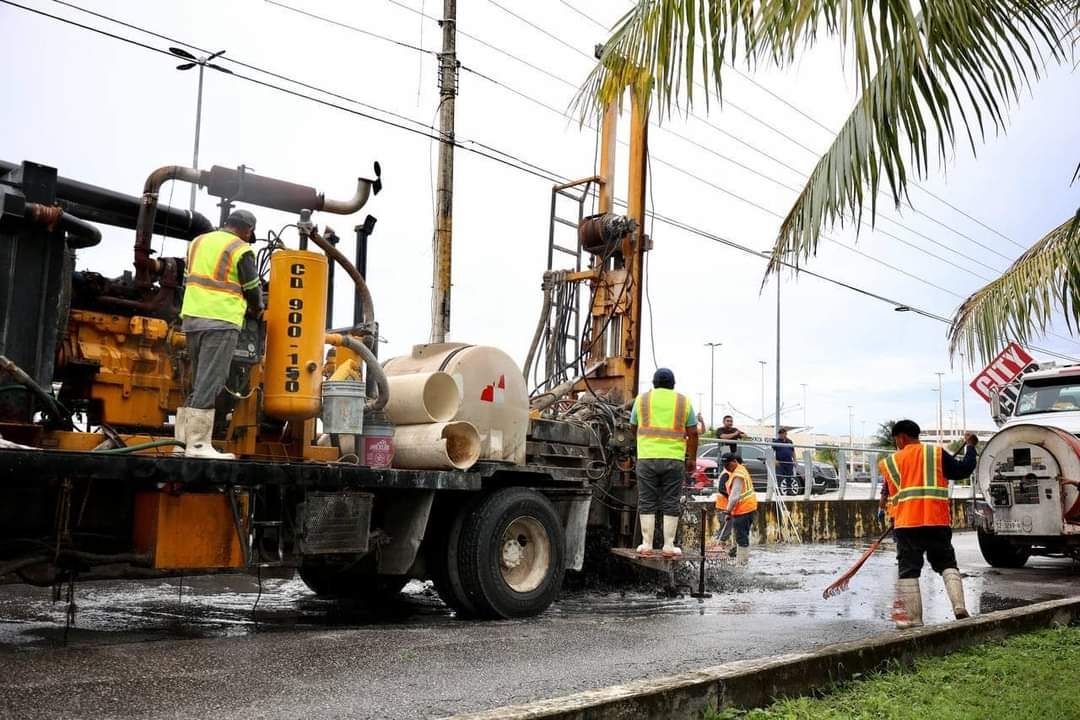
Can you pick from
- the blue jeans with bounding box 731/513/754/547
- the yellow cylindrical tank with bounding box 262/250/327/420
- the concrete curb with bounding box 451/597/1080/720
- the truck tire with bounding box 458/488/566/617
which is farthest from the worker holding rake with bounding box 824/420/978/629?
the blue jeans with bounding box 731/513/754/547

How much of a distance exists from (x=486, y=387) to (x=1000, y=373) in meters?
7.55

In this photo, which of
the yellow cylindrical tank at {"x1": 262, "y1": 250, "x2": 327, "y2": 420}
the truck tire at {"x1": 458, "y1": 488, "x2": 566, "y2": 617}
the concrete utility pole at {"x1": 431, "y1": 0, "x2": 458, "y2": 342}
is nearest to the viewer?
the yellow cylindrical tank at {"x1": 262, "y1": 250, "x2": 327, "y2": 420}

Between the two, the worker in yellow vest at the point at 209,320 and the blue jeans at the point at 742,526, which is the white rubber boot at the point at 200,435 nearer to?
the worker in yellow vest at the point at 209,320

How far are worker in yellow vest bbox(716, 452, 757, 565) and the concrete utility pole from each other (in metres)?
4.32

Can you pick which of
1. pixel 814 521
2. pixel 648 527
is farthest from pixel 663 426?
pixel 814 521

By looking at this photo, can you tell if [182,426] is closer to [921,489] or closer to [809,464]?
[921,489]

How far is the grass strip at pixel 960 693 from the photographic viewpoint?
4.86m

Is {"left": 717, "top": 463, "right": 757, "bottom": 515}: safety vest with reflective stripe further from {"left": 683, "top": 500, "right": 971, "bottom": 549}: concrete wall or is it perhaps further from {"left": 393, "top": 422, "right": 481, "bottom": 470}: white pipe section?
{"left": 393, "top": 422, "right": 481, "bottom": 470}: white pipe section

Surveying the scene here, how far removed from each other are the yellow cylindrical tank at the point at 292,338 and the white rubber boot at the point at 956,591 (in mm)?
4955

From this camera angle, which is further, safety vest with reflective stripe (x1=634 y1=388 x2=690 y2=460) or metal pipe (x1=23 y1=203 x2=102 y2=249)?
safety vest with reflective stripe (x1=634 y1=388 x2=690 y2=460)

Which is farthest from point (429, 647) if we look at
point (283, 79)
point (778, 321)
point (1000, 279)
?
point (778, 321)

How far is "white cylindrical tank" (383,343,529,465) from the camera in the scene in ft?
27.8

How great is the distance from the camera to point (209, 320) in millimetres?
6445

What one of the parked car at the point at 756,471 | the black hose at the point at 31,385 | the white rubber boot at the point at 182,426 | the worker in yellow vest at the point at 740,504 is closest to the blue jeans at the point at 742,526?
the worker in yellow vest at the point at 740,504
